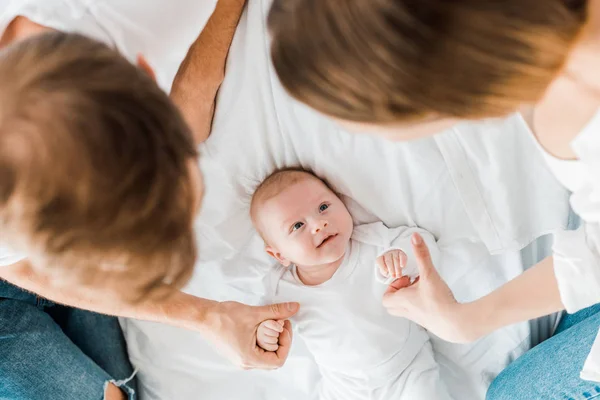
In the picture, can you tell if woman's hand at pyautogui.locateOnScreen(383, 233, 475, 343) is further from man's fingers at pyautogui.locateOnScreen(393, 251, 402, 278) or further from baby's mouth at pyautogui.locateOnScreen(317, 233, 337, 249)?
baby's mouth at pyautogui.locateOnScreen(317, 233, 337, 249)

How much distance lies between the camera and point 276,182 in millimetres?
1323

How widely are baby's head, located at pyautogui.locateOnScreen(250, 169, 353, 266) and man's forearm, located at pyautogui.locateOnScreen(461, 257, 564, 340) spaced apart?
1.20ft

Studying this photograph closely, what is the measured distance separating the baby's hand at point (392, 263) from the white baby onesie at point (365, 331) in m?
0.06

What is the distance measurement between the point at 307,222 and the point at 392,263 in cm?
21

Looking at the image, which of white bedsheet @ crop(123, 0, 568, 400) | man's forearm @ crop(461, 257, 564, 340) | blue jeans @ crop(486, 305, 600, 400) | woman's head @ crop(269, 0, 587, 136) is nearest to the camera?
woman's head @ crop(269, 0, 587, 136)

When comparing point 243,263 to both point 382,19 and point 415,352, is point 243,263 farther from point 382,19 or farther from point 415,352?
point 382,19

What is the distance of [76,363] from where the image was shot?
1412mm

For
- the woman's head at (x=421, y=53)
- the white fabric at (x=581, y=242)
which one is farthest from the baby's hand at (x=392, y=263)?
the woman's head at (x=421, y=53)

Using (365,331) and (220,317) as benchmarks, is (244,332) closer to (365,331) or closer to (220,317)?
(220,317)

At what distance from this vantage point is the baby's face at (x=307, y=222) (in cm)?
130

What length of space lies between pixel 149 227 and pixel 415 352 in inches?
34.4

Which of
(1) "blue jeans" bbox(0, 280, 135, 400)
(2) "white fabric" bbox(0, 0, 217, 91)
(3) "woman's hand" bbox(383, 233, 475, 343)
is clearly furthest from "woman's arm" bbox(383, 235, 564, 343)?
(1) "blue jeans" bbox(0, 280, 135, 400)

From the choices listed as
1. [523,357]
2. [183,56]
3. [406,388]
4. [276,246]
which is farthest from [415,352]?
[183,56]

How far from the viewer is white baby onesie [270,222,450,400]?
1.34m
